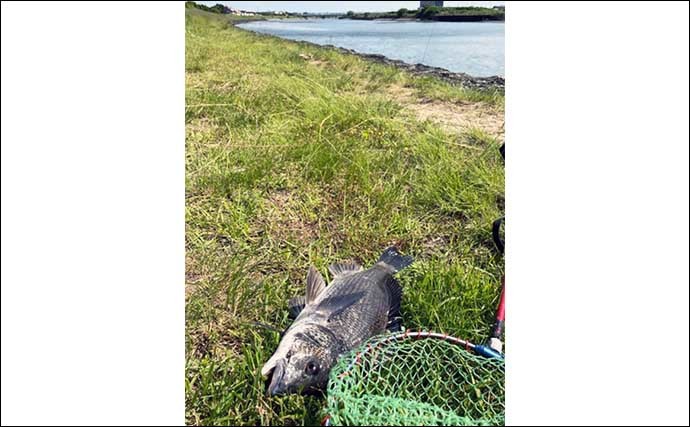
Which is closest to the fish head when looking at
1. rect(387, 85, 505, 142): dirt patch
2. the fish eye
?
the fish eye

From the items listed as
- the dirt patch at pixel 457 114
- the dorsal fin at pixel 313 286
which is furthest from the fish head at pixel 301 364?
the dirt patch at pixel 457 114

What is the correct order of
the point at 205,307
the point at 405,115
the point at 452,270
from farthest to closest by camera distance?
the point at 405,115, the point at 452,270, the point at 205,307

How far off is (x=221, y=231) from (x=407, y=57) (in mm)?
8993

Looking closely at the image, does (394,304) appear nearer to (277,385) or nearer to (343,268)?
(343,268)

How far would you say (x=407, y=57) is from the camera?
11.1 m

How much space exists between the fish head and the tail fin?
69 cm

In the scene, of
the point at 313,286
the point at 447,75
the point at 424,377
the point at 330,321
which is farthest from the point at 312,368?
the point at 447,75

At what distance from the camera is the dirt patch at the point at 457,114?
5133mm

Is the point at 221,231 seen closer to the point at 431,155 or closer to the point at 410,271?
the point at 410,271

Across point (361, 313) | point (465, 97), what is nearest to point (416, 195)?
point (361, 313)

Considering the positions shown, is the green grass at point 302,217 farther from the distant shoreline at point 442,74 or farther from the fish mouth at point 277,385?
the distant shoreline at point 442,74

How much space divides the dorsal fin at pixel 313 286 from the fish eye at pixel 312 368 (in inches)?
16.2

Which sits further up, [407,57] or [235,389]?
[407,57]

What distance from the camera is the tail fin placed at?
8.17 feet
